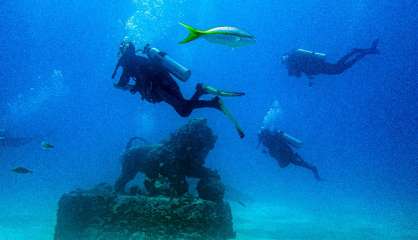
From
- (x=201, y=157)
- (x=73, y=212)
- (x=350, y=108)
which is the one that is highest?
(x=350, y=108)

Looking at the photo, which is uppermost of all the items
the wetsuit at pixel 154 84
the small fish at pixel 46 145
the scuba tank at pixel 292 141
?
the scuba tank at pixel 292 141

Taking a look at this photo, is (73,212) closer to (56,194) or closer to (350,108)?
(56,194)

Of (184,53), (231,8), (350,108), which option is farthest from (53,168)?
(350,108)

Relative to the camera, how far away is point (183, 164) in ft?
31.1

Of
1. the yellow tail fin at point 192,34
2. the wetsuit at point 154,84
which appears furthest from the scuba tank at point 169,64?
the yellow tail fin at point 192,34

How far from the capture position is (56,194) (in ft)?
95.6

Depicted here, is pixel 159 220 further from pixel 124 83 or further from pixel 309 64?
pixel 309 64

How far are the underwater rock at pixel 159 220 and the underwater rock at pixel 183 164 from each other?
2.52 ft

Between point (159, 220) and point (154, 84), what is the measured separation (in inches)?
118

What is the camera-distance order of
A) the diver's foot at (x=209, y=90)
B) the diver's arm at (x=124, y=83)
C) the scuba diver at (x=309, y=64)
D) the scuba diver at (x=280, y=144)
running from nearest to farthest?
the diver's foot at (x=209, y=90) < the diver's arm at (x=124, y=83) < the scuba diver at (x=280, y=144) < the scuba diver at (x=309, y=64)

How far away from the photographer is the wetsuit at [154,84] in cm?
666

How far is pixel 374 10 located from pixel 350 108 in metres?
62.1

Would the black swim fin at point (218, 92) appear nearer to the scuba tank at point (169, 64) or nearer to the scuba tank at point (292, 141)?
the scuba tank at point (169, 64)

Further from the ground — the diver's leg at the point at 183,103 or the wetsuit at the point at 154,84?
the wetsuit at the point at 154,84
